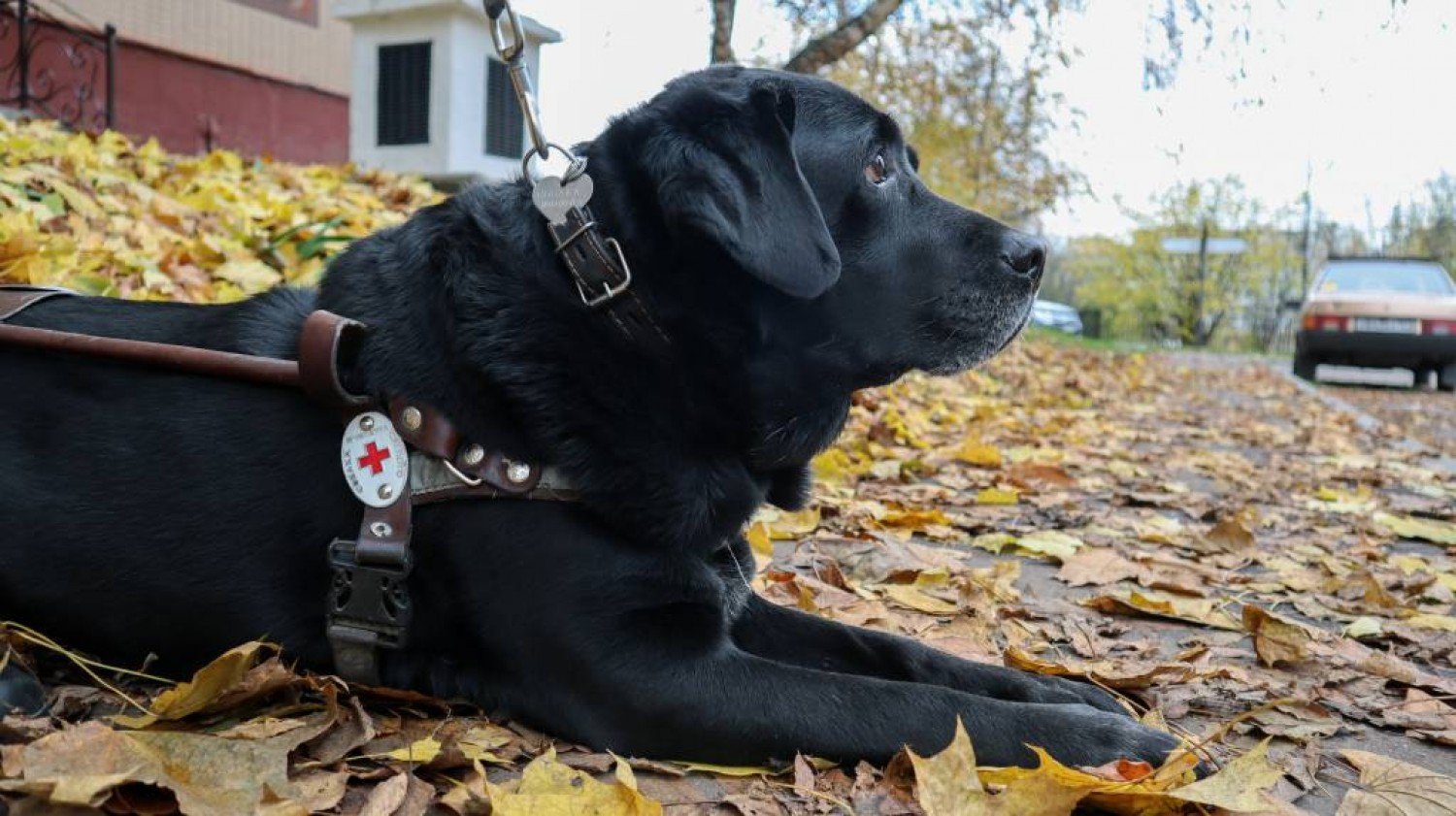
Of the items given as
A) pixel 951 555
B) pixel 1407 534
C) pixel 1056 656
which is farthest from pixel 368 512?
pixel 1407 534

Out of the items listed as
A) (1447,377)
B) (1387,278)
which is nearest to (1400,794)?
(1447,377)

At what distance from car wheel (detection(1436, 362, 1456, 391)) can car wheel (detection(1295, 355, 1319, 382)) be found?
1437 millimetres

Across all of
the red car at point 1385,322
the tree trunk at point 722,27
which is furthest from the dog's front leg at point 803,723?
the red car at point 1385,322

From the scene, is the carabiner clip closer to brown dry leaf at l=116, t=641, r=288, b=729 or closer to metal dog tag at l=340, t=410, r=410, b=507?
metal dog tag at l=340, t=410, r=410, b=507

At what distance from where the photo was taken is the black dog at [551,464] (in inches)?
73.4

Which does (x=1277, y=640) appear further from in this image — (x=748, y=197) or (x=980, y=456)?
(x=980, y=456)

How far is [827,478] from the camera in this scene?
15.7 ft

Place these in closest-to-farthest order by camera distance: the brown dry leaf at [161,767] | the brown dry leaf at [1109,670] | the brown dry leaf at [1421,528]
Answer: the brown dry leaf at [161,767]
the brown dry leaf at [1109,670]
the brown dry leaf at [1421,528]

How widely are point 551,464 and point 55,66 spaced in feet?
39.8

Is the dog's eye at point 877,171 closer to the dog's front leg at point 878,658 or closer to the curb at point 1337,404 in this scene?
the dog's front leg at point 878,658

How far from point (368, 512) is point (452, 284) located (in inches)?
17.4

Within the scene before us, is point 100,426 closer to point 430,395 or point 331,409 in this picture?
point 331,409

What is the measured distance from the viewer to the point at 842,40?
8227 millimetres

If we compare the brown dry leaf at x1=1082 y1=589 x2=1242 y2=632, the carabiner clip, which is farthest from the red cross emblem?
the brown dry leaf at x1=1082 y1=589 x2=1242 y2=632
